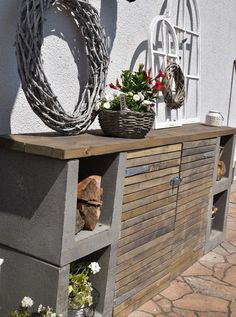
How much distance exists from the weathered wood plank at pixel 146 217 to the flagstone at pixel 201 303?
675mm

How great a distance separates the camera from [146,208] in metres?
3.00

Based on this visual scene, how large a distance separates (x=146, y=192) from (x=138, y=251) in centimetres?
40

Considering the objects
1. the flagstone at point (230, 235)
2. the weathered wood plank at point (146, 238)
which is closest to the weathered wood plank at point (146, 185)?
the weathered wood plank at point (146, 238)

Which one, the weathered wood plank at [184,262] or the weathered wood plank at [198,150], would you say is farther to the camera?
the weathered wood plank at [184,262]

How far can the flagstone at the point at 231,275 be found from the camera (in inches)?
148

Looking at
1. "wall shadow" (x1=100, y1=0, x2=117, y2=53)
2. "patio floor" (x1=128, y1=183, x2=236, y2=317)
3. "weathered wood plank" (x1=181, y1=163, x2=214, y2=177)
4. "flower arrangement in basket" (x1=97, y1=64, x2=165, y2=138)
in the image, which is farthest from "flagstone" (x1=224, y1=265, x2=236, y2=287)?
"wall shadow" (x1=100, y1=0, x2=117, y2=53)

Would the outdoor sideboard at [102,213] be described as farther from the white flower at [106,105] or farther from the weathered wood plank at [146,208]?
the white flower at [106,105]

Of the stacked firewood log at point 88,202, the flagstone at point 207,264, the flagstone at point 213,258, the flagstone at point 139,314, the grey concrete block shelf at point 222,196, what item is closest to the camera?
the stacked firewood log at point 88,202

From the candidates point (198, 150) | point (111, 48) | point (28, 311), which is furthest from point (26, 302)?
point (111, 48)

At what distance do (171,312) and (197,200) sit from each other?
3.33ft

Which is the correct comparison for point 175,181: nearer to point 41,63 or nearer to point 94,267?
point 94,267

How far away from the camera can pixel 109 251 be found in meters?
2.73

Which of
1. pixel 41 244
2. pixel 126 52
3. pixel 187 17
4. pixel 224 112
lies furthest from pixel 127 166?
pixel 224 112

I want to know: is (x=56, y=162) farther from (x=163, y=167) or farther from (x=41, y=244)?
(x=163, y=167)
